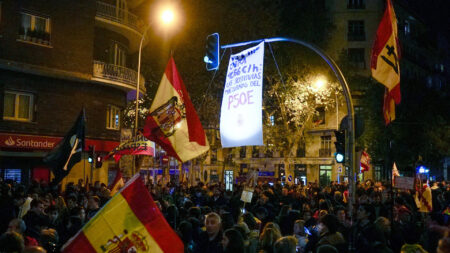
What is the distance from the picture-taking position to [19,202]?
35.7ft

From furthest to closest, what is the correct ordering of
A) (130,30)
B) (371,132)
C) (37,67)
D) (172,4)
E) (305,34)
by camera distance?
(371,132), (305,34), (172,4), (130,30), (37,67)

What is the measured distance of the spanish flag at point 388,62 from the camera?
37.6ft

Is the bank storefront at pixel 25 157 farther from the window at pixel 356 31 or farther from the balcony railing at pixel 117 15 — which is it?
the window at pixel 356 31

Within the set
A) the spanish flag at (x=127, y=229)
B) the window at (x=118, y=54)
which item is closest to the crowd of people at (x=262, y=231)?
the spanish flag at (x=127, y=229)

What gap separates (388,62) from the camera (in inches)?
455

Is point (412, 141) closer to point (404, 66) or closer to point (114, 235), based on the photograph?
point (404, 66)

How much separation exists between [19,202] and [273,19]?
83.6ft

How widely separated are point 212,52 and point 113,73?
15067mm

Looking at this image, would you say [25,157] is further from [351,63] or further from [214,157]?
[214,157]

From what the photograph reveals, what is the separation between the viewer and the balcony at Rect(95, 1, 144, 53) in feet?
84.0

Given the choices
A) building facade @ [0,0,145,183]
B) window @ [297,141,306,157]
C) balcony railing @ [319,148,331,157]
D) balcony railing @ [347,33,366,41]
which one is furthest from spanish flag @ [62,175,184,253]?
window @ [297,141,306,157]

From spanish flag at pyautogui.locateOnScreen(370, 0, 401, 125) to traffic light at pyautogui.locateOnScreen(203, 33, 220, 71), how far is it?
12.8 ft

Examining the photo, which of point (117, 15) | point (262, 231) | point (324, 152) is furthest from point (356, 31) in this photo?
point (262, 231)

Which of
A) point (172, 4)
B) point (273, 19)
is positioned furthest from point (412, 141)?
point (172, 4)
